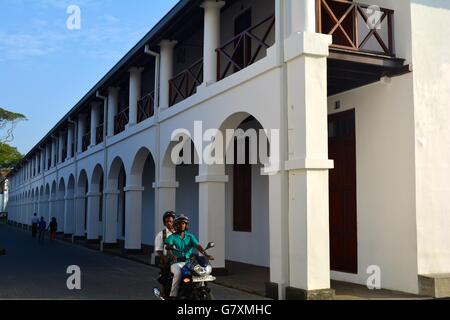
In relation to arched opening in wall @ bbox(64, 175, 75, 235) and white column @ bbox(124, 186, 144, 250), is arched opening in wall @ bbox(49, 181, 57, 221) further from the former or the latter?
white column @ bbox(124, 186, 144, 250)

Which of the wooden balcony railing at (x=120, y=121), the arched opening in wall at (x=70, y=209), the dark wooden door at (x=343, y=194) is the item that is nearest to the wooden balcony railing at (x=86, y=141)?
the arched opening in wall at (x=70, y=209)

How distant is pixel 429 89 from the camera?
962cm

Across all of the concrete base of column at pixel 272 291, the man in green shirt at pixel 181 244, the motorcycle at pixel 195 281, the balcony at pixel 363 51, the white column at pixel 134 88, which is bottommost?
the concrete base of column at pixel 272 291

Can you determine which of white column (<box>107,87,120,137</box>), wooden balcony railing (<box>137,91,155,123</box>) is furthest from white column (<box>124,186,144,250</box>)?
white column (<box>107,87,120,137</box>)

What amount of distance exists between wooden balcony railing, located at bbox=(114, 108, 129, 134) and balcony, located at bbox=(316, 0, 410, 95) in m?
11.0

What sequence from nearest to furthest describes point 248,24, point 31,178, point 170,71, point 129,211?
point 248,24 → point 170,71 → point 129,211 → point 31,178

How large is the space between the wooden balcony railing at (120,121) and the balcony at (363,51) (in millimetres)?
11033

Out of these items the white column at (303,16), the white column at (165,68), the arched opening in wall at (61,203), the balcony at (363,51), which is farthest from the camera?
the arched opening in wall at (61,203)

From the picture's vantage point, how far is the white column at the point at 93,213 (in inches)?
917

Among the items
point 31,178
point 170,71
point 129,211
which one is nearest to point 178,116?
point 170,71

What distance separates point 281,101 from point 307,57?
0.89 metres

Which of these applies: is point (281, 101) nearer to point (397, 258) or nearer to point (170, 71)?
point (397, 258)

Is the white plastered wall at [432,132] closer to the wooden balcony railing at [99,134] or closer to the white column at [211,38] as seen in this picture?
the white column at [211,38]
